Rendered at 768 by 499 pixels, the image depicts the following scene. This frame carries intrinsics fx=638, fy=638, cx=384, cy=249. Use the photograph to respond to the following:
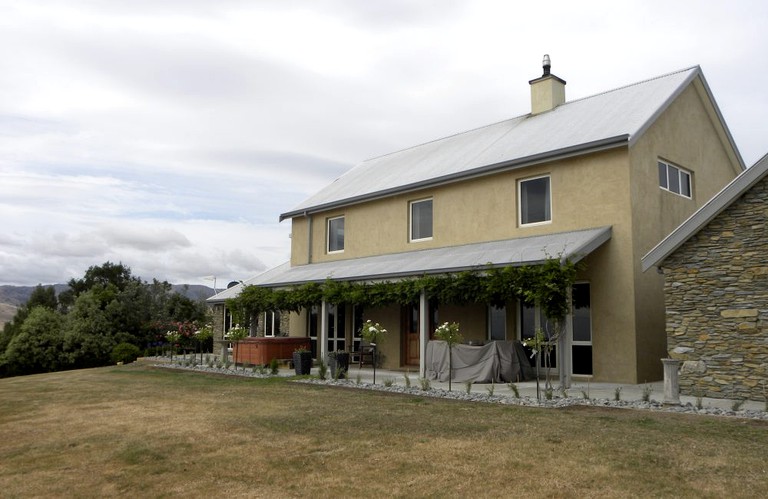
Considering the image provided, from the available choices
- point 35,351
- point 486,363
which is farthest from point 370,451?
point 35,351

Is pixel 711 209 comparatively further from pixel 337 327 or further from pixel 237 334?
pixel 237 334

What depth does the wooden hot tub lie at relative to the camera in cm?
1894

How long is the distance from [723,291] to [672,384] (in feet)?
7.33

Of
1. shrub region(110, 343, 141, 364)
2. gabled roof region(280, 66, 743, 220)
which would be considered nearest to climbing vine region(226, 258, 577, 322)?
gabled roof region(280, 66, 743, 220)

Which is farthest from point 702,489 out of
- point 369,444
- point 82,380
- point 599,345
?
point 82,380

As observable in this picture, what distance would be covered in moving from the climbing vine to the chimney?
7.72 m

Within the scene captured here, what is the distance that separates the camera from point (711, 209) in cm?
1144

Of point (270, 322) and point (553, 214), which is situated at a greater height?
point (553, 214)

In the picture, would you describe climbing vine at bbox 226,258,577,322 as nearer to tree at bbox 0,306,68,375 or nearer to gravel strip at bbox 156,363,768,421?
gravel strip at bbox 156,363,768,421

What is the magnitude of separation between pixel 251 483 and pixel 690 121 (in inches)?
600

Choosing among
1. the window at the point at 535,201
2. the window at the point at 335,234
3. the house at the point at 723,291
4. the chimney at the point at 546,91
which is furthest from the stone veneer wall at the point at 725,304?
the window at the point at 335,234

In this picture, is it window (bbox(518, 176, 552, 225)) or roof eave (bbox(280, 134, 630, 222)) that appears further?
window (bbox(518, 176, 552, 225))

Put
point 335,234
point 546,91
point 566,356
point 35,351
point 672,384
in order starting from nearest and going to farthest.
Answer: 1. point 672,384
2. point 566,356
3. point 546,91
4. point 335,234
5. point 35,351

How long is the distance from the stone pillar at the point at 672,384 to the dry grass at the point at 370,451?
1.05 meters
